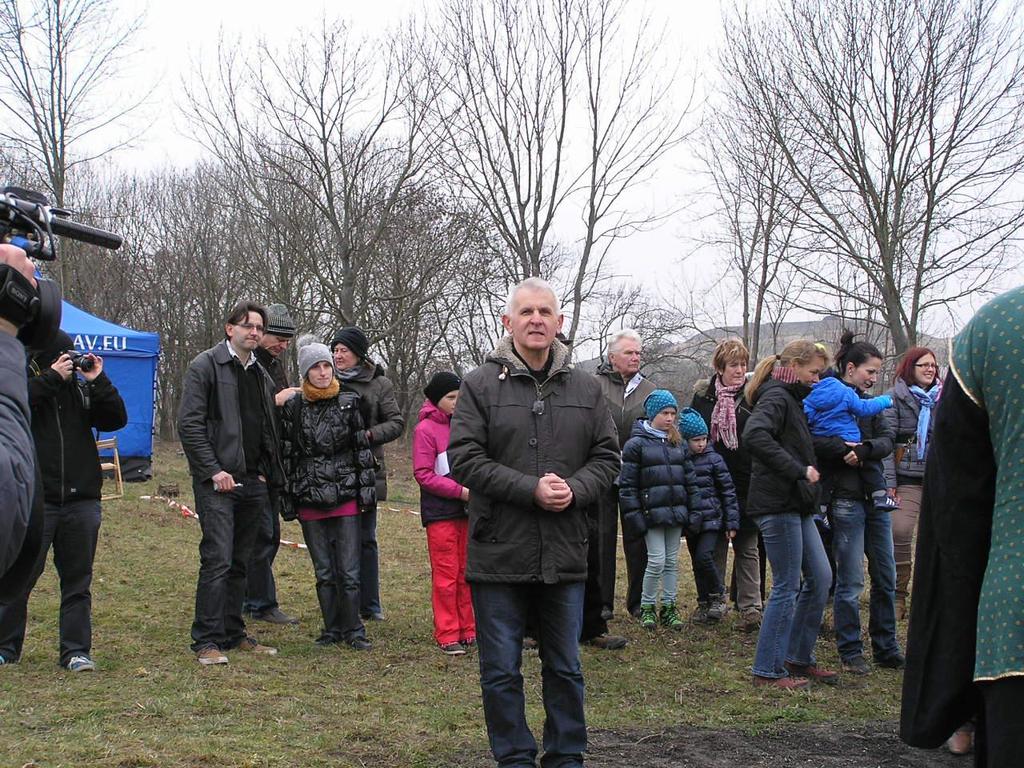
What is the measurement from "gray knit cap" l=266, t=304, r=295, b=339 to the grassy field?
2.29 m

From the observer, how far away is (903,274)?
19.4m

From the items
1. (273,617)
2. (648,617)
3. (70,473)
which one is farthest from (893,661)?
(70,473)

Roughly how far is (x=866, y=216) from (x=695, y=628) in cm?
1377

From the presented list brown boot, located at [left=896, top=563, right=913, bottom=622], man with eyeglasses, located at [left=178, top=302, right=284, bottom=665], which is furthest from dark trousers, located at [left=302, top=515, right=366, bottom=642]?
brown boot, located at [left=896, top=563, right=913, bottom=622]

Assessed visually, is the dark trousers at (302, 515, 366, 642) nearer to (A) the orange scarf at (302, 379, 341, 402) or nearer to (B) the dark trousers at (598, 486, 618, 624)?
(A) the orange scarf at (302, 379, 341, 402)

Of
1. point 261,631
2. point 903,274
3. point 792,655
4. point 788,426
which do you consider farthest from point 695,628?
point 903,274

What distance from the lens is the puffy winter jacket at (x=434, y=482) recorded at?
24.2ft

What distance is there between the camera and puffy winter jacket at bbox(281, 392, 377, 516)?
7164 millimetres

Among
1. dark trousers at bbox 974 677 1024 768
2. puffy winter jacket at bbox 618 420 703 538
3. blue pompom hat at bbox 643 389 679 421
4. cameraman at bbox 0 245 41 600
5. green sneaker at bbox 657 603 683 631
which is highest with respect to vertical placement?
blue pompom hat at bbox 643 389 679 421

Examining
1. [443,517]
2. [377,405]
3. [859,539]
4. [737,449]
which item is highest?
[377,405]

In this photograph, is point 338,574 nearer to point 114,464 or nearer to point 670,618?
point 670,618

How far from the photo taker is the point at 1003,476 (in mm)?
2502

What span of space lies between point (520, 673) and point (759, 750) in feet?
4.58

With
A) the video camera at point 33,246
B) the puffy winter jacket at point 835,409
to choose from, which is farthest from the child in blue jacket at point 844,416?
the video camera at point 33,246
